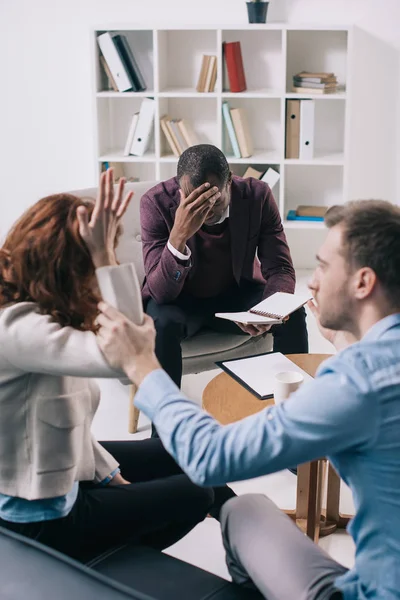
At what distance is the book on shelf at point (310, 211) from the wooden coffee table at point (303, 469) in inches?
90.5

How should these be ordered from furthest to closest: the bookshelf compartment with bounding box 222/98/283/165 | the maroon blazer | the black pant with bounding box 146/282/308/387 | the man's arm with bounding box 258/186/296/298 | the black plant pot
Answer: the bookshelf compartment with bounding box 222/98/283/165
the black plant pot
the man's arm with bounding box 258/186/296/298
the maroon blazer
the black pant with bounding box 146/282/308/387

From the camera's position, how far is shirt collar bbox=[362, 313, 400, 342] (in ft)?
3.94

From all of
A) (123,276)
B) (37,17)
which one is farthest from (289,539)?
(37,17)

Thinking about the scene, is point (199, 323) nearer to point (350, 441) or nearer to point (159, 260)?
point (159, 260)

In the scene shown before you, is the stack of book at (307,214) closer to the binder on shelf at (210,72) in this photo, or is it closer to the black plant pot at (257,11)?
the binder on shelf at (210,72)

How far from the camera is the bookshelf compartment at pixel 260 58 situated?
14.4ft

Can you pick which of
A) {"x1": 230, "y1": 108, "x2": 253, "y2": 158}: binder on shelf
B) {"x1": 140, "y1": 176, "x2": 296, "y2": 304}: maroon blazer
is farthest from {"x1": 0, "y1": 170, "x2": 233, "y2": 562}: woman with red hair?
{"x1": 230, "y1": 108, "x2": 253, "y2": 158}: binder on shelf

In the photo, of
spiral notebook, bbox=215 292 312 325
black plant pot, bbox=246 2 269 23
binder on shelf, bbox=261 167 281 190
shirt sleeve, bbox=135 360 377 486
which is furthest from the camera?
binder on shelf, bbox=261 167 281 190

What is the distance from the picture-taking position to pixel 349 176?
4578 mm

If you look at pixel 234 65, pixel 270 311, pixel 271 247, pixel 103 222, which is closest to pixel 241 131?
pixel 234 65

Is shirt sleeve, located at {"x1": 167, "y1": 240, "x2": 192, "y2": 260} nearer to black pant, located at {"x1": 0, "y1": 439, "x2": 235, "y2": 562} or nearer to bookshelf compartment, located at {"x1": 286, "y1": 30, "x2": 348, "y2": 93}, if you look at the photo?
black pant, located at {"x1": 0, "y1": 439, "x2": 235, "y2": 562}

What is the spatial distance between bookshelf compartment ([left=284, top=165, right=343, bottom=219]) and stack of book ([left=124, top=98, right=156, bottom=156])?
2.72 feet

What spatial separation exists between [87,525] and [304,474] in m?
0.80

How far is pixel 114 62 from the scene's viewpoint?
14.1ft
